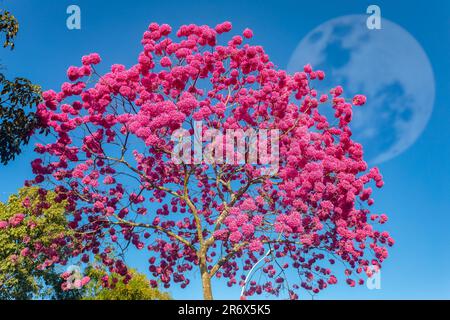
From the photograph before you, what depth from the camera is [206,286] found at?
37.9ft

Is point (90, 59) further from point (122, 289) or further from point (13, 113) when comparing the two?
point (122, 289)

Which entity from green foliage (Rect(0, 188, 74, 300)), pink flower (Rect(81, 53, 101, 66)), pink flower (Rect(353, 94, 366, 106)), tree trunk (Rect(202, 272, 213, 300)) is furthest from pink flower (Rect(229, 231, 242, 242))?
green foliage (Rect(0, 188, 74, 300))

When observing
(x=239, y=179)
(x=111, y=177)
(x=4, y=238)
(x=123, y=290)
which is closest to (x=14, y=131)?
(x=111, y=177)

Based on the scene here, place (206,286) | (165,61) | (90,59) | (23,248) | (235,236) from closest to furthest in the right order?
(235,236) → (206,286) → (165,61) → (90,59) → (23,248)

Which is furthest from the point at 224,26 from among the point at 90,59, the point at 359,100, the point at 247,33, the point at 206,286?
the point at 206,286

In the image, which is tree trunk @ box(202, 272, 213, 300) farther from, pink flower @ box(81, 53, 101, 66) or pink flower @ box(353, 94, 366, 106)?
pink flower @ box(353, 94, 366, 106)

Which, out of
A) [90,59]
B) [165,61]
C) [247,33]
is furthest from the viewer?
[247,33]

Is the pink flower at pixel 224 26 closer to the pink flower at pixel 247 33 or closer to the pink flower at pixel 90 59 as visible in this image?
the pink flower at pixel 247 33

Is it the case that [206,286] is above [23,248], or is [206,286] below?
below

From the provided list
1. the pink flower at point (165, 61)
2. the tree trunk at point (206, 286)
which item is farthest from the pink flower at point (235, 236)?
the pink flower at point (165, 61)

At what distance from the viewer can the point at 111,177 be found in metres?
13.2

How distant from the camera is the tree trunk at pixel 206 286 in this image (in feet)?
37.6

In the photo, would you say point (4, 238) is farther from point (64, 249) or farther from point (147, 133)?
point (147, 133)
